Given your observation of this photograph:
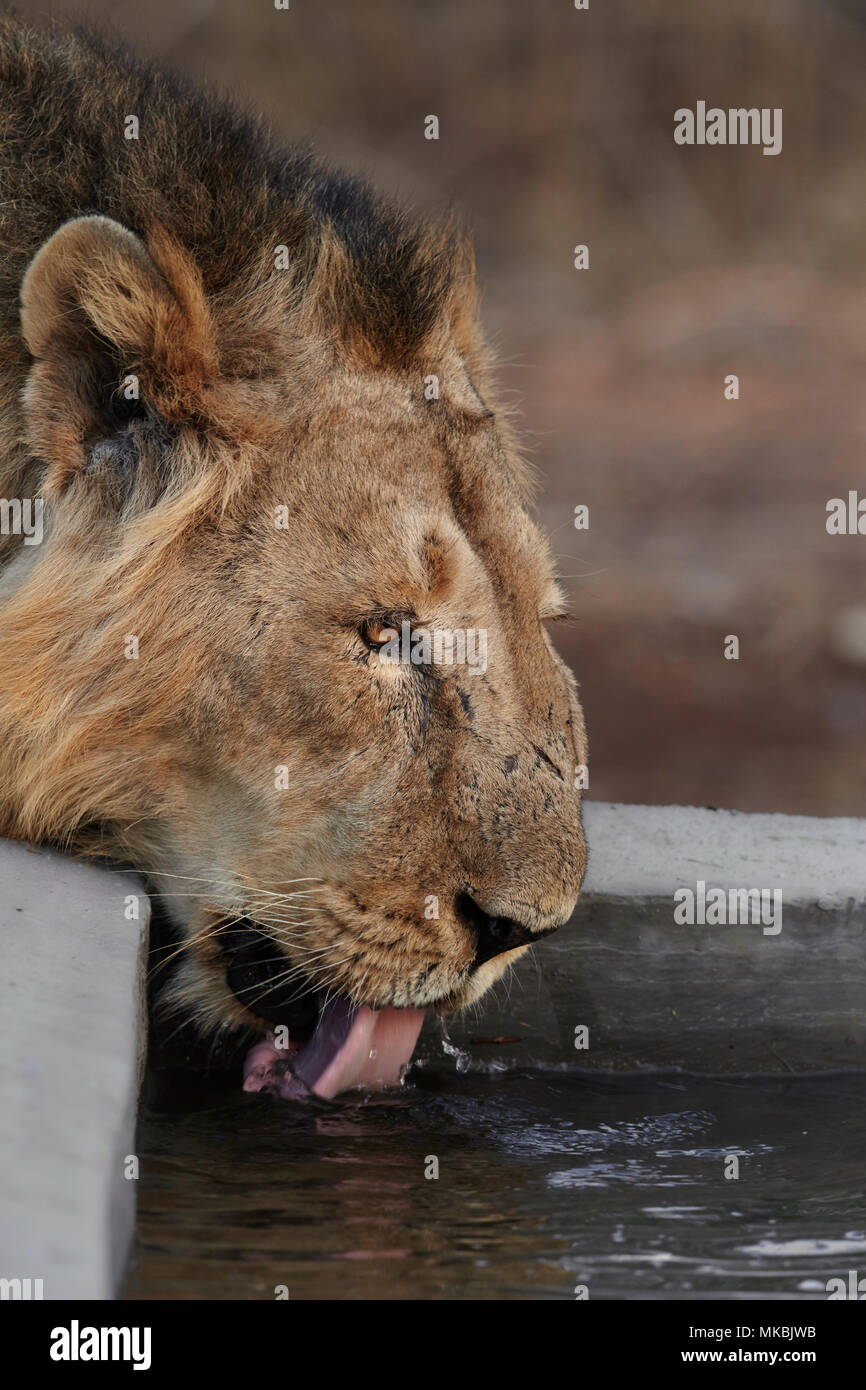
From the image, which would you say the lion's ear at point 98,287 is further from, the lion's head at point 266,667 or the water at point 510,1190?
the water at point 510,1190

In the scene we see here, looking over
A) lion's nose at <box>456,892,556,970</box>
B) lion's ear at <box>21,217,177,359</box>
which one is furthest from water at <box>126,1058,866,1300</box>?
lion's ear at <box>21,217,177,359</box>

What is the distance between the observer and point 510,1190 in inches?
124

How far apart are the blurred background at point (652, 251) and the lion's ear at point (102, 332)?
24.6 feet

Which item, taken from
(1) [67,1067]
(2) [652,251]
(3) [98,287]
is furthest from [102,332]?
(2) [652,251]

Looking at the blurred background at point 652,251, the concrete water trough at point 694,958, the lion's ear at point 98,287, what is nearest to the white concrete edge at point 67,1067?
the concrete water trough at point 694,958

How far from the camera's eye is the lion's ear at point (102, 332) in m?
3.16

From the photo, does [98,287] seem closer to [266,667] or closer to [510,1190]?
[266,667]

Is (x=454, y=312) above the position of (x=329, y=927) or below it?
above

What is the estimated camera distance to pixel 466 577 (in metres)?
3.39

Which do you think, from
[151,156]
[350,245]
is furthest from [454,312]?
[151,156]

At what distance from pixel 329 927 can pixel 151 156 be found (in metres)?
1.64

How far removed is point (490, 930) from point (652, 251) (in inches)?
484
